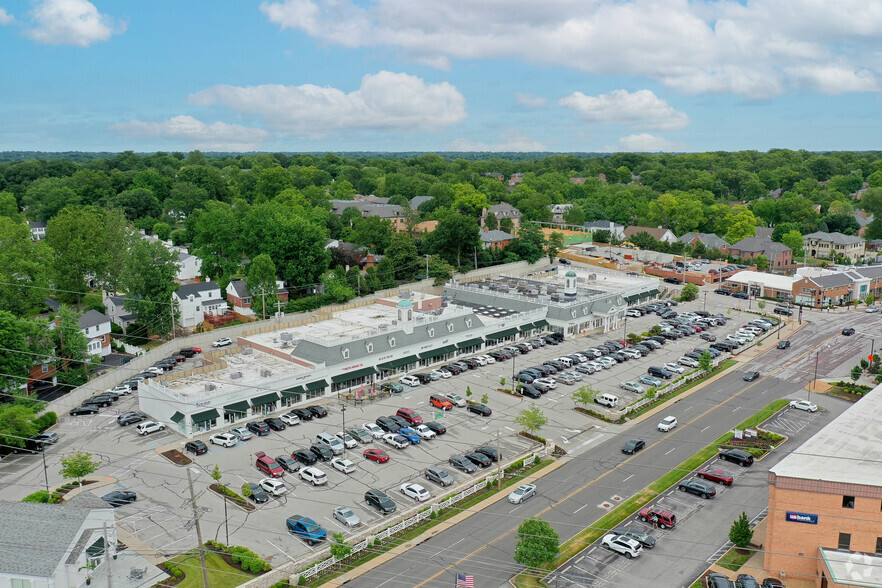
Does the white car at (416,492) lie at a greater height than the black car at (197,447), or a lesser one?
lesser

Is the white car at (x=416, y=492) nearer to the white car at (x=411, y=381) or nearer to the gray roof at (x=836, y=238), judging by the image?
the white car at (x=411, y=381)

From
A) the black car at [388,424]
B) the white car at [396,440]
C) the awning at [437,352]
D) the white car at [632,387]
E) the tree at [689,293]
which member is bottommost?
the white car at [396,440]

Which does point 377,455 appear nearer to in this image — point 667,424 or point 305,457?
point 305,457

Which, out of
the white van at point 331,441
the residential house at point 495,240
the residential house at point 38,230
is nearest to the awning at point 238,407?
the white van at point 331,441

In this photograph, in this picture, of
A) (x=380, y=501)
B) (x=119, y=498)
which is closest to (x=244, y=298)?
(x=119, y=498)

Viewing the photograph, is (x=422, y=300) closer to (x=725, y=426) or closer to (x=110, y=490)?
(x=725, y=426)

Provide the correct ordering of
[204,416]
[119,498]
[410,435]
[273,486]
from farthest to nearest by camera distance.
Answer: [204,416] < [410,435] < [273,486] < [119,498]
